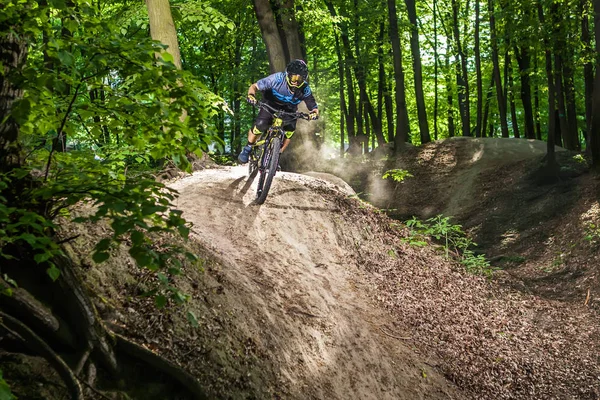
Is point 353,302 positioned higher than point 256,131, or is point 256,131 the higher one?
point 256,131

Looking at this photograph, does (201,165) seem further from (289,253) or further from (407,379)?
(407,379)

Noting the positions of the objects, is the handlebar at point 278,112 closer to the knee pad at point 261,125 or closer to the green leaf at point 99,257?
the knee pad at point 261,125

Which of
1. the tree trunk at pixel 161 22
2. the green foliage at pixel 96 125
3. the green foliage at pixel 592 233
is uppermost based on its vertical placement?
the tree trunk at pixel 161 22

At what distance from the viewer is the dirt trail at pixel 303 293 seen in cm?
648

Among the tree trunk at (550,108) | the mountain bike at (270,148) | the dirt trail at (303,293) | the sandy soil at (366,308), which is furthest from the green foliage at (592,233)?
the mountain bike at (270,148)

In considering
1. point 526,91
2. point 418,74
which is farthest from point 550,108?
point 526,91

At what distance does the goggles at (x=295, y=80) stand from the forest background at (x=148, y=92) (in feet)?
4.60

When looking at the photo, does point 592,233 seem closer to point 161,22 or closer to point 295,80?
point 295,80

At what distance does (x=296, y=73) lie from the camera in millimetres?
9578

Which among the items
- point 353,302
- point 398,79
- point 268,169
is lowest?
point 353,302

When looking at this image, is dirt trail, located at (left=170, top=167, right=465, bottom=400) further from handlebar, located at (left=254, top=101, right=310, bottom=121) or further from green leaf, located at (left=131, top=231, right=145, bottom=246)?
green leaf, located at (left=131, top=231, right=145, bottom=246)

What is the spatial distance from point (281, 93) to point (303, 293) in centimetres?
367

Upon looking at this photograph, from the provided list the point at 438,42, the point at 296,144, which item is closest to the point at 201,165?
the point at 296,144

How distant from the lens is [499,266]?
14117mm
